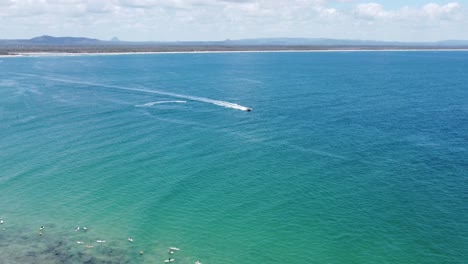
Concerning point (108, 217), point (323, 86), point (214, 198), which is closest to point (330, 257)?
point (214, 198)

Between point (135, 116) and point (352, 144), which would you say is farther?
point (135, 116)

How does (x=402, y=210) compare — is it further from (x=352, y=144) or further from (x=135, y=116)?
(x=135, y=116)

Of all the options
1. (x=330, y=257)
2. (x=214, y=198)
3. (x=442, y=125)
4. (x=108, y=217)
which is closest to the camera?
(x=330, y=257)

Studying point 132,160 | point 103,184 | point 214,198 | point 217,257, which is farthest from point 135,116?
point 217,257

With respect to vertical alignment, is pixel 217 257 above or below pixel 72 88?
below

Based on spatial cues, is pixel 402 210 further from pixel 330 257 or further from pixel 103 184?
pixel 103 184

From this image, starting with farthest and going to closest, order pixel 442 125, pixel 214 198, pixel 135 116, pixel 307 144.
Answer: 1. pixel 135 116
2. pixel 442 125
3. pixel 307 144
4. pixel 214 198

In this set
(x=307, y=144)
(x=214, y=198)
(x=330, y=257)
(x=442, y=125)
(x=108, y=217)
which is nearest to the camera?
(x=330, y=257)
